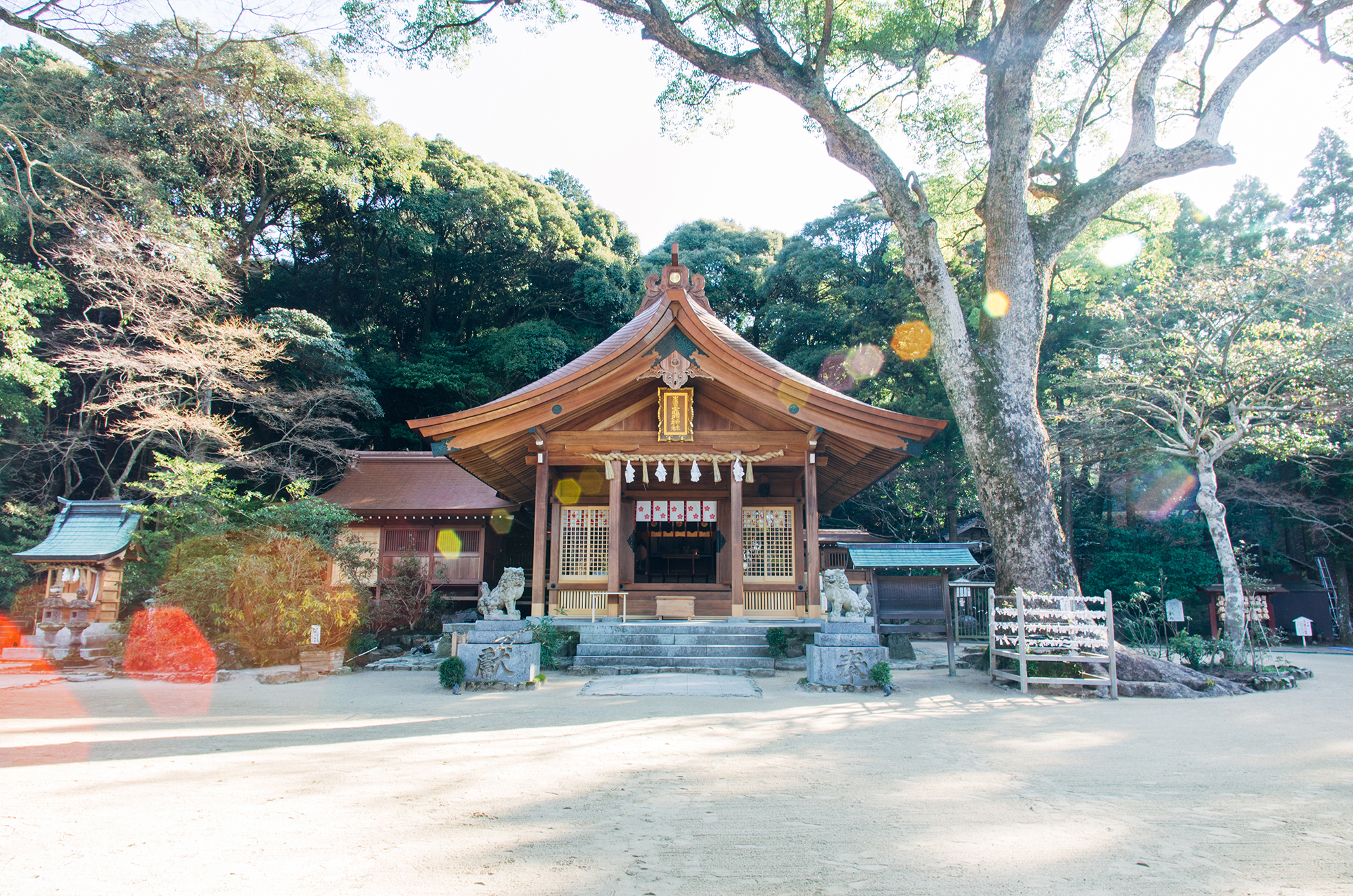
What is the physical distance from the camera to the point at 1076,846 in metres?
3.04

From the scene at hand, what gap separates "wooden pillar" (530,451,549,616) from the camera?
1076cm

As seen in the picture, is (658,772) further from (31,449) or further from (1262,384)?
(31,449)

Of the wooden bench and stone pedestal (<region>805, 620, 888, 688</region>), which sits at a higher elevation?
the wooden bench

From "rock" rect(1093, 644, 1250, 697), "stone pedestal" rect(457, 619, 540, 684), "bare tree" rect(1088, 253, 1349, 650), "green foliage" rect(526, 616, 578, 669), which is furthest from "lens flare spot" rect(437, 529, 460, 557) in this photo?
"bare tree" rect(1088, 253, 1349, 650)

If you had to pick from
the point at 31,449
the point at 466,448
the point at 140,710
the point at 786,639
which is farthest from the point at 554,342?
the point at 140,710

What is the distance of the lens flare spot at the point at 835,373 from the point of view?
21625 mm

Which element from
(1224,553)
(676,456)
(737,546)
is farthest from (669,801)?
(1224,553)

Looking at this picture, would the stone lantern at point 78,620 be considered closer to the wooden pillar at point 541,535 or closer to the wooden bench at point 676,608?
the wooden pillar at point 541,535

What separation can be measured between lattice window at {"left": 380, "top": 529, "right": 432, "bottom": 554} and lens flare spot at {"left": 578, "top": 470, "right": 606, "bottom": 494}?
5456 millimetres

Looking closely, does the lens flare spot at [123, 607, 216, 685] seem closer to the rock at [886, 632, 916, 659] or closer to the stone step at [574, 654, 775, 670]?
the stone step at [574, 654, 775, 670]

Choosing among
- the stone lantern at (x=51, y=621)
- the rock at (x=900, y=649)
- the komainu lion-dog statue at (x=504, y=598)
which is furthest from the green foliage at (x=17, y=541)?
the rock at (x=900, y=649)

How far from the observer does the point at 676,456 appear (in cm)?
1144

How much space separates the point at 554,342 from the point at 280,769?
18.6m

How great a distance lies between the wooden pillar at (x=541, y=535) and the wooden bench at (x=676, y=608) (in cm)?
192
